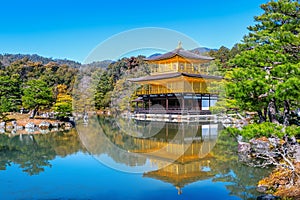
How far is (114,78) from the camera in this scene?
1666 inches

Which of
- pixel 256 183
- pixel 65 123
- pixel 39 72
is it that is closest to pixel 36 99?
pixel 65 123

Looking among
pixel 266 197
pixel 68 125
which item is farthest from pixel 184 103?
pixel 266 197

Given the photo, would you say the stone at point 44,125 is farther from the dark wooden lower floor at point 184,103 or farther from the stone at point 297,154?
the stone at point 297,154

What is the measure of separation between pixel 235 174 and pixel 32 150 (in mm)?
8194

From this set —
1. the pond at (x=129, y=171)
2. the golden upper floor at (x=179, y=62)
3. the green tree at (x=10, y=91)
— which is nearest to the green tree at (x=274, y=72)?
the pond at (x=129, y=171)

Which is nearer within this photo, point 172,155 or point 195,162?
point 195,162

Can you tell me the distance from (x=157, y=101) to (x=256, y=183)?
1954 cm

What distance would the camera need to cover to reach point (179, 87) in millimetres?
22766

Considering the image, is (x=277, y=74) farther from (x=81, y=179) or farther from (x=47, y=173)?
(x=47, y=173)

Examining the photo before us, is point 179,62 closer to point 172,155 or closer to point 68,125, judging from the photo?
point 68,125

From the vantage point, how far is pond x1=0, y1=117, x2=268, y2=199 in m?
5.84

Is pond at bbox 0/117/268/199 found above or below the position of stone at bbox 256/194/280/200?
below

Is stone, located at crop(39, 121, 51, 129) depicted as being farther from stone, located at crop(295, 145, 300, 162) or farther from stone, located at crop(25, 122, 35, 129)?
stone, located at crop(295, 145, 300, 162)

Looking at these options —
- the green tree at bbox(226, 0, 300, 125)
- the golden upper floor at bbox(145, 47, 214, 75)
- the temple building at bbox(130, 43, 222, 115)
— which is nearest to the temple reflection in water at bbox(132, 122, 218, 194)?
the green tree at bbox(226, 0, 300, 125)
